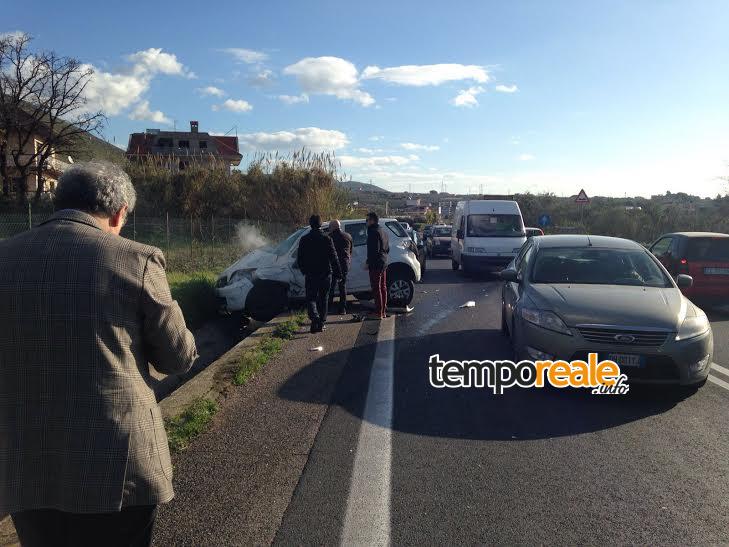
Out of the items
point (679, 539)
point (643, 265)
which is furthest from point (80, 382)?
point (643, 265)

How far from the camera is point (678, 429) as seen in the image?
564cm

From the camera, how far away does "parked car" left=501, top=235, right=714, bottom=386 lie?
6.32 meters

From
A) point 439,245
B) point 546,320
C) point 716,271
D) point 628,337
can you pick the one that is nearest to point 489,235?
point 716,271

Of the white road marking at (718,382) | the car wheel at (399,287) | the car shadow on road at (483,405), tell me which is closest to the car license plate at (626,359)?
the car shadow on road at (483,405)

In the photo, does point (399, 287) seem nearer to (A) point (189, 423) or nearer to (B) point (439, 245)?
(A) point (189, 423)

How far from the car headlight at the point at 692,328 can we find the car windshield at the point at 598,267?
932mm

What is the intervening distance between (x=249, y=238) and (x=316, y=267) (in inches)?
441

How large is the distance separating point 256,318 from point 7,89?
783 inches

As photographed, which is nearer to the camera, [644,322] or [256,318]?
[644,322]

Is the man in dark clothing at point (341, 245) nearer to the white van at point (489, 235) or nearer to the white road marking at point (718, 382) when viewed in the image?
the white road marking at point (718, 382)

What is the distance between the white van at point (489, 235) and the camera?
19.2m

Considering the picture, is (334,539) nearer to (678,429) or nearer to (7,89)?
(678,429)

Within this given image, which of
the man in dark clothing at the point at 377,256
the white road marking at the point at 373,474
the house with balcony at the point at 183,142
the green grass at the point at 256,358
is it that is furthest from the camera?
the house with balcony at the point at 183,142

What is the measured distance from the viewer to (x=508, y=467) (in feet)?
15.5
